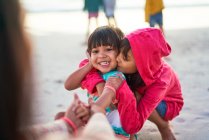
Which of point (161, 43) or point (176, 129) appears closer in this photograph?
Result: point (161, 43)

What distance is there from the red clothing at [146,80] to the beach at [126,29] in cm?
50

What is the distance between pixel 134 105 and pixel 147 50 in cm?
32

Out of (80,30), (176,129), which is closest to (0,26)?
(176,129)

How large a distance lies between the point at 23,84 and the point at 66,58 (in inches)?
211

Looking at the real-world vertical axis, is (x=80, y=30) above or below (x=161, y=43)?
below

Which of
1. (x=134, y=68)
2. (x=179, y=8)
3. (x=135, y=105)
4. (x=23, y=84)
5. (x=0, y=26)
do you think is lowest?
(x=179, y=8)

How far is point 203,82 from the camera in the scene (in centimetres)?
479

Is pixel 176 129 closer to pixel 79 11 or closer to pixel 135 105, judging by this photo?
pixel 135 105

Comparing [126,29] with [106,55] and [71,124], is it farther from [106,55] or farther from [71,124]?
[71,124]

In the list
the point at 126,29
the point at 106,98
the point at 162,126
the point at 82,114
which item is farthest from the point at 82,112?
the point at 126,29

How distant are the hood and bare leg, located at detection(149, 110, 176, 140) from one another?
31cm

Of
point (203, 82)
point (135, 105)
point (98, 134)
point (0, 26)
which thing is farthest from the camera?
point (203, 82)

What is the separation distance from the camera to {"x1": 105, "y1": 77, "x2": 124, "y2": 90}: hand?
2501mm

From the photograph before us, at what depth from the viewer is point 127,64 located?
2.60 m
